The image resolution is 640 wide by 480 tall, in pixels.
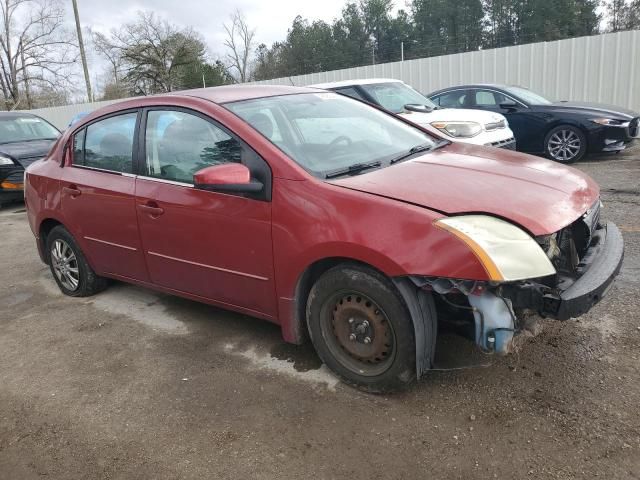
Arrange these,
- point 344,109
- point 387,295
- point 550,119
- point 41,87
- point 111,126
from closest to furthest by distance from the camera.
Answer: point 387,295 → point 344,109 → point 111,126 → point 550,119 → point 41,87

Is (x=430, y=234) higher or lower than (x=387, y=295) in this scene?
higher

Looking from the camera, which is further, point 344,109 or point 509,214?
point 344,109

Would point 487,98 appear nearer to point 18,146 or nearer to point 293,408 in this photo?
point 18,146

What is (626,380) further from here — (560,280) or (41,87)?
(41,87)

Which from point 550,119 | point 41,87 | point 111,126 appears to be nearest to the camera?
point 111,126

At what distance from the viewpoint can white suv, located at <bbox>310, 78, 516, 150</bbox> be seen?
7.47 metres

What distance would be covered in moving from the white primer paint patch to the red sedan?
0.38 feet

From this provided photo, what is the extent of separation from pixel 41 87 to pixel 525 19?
35.0 meters

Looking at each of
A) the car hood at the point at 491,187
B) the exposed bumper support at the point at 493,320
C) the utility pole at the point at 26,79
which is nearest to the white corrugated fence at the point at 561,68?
the car hood at the point at 491,187

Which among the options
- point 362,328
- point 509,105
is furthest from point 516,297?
point 509,105

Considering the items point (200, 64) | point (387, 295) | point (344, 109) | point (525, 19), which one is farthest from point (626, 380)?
point (200, 64)

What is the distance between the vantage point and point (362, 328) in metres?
2.87

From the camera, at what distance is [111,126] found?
414 cm

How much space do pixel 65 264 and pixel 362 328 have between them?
309 cm
